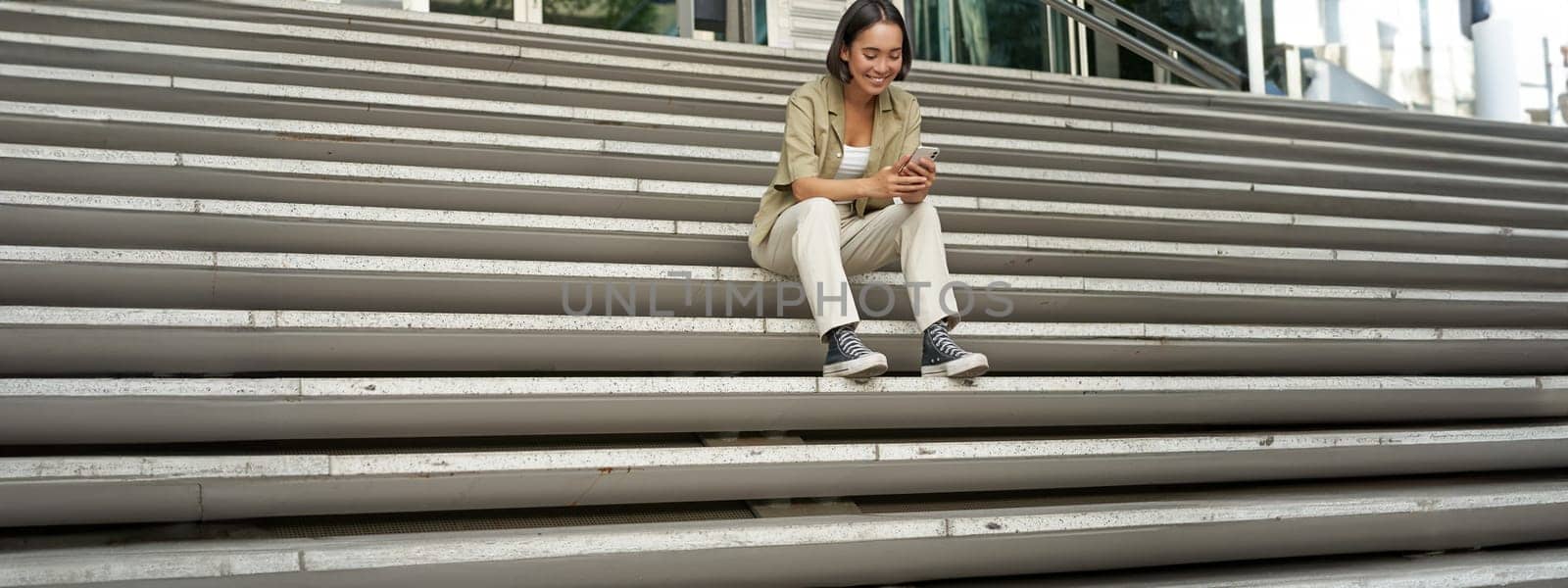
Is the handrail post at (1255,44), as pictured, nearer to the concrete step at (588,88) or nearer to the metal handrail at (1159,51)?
the metal handrail at (1159,51)

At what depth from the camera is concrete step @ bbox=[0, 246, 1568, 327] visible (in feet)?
8.46

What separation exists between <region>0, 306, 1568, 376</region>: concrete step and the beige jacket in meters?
0.27

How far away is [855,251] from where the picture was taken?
2867mm

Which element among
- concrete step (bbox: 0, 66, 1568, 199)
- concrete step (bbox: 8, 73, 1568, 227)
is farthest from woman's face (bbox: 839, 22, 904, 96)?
concrete step (bbox: 0, 66, 1568, 199)

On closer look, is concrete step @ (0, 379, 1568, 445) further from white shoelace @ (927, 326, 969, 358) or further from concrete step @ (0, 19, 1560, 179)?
concrete step @ (0, 19, 1560, 179)

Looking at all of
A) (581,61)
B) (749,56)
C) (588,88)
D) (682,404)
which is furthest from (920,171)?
(749,56)

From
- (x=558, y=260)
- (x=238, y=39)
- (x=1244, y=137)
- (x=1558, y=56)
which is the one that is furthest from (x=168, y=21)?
(x=1558, y=56)

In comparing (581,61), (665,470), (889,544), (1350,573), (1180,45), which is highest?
(1180,45)

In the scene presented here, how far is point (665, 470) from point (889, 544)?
401 millimetres

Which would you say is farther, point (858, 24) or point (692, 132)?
point (692, 132)

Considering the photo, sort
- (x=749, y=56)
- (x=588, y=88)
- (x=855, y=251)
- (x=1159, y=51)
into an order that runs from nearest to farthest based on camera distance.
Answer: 1. (x=855, y=251)
2. (x=588, y=88)
3. (x=749, y=56)
4. (x=1159, y=51)

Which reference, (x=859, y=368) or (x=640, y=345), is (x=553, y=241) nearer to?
(x=640, y=345)

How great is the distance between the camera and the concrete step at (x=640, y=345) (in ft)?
7.84

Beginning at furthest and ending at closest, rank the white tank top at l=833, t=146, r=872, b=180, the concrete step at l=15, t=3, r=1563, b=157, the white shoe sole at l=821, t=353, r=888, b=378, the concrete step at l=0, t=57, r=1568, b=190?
the concrete step at l=15, t=3, r=1563, b=157, the concrete step at l=0, t=57, r=1568, b=190, the white tank top at l=833, t=146, r=872, b=180, the white shoe sole at l=821, t=353, r=888, b=378
